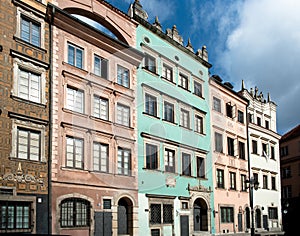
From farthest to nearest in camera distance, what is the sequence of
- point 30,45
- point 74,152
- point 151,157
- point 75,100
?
point 151,157 < point 75,100 < point 74,152 < point 30,45

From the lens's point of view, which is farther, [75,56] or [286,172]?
[286,172]

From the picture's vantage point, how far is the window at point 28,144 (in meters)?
19.9

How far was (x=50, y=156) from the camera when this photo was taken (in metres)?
21.2

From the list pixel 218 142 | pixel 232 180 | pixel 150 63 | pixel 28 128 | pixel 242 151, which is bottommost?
pixel 232 180

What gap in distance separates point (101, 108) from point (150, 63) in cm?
669

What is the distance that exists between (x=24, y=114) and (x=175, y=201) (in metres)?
13.1

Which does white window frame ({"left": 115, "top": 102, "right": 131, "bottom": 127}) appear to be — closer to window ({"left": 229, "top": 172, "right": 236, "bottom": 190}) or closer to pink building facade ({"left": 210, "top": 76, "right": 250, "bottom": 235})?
pink building facade ({"left": 210, "top": 76, "right": 250, "bottom": 235})

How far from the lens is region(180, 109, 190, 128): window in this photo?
3203 centimetres

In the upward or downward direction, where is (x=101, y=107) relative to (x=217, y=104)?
downward

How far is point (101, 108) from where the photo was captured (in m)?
25.0

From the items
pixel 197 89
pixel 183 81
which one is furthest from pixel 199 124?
pixel 183 81

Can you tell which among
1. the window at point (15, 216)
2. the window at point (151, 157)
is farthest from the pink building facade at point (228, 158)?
the window at point (15, 216)

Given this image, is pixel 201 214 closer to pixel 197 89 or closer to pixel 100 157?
pixel 197 89

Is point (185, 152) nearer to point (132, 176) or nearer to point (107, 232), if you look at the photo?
point (132, 176)
